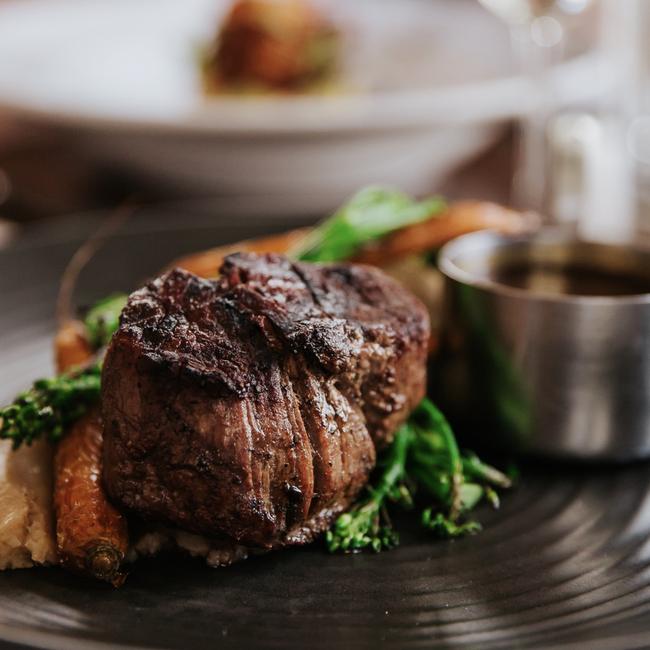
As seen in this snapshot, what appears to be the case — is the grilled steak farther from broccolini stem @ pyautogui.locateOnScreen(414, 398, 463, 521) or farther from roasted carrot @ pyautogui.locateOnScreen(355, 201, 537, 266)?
roasted carrot @ pyautogui.locateOnScreen(355, 201, 537, 266)

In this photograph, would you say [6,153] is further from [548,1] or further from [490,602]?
[490,602]

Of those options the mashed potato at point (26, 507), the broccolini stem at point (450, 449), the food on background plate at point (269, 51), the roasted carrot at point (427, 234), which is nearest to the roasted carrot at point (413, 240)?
the roasted carrot at point (427, 234)

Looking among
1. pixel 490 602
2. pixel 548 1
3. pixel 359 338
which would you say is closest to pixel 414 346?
pixel 359 338

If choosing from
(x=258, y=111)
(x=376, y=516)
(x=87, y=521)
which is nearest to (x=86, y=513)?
(x=87, y=521)

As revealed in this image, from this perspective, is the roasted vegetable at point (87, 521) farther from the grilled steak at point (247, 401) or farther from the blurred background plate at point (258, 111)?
the blurred background plate at point (258, 111)

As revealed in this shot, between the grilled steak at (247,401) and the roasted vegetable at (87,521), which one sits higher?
the grilled steak at (247,401)

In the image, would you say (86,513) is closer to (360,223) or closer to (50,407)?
(50,407)

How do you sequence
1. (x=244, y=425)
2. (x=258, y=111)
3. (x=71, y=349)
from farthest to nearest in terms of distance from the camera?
1. (x=258, y=111)
2. (x=71, y=349)
3. (x=244, y=425)
